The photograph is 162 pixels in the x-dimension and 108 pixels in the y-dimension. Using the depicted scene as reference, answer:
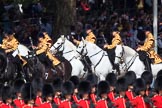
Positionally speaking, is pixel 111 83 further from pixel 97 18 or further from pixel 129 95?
pixel 97 18

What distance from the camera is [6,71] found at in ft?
80.6

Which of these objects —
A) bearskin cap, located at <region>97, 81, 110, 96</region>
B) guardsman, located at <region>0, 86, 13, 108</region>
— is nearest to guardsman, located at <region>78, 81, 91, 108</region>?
bearskin cap, located at <region>97, 81, 110, 96</region>

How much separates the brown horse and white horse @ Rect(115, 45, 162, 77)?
1.27 m

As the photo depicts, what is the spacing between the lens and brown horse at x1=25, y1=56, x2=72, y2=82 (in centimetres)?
2445

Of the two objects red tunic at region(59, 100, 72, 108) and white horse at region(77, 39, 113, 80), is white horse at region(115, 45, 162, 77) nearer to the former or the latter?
white horse at region(77, 39, 113, 80)

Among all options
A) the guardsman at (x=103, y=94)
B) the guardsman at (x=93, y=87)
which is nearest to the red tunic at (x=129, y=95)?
the guardsman at (x=103, y=94)

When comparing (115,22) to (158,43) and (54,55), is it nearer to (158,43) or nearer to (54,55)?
(158,43)

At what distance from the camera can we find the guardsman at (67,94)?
19.3 metres

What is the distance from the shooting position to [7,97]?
66.5 feet

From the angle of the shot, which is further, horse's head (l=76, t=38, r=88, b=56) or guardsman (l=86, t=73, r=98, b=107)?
horse's head (l=76, t=38, r=88, b=56)

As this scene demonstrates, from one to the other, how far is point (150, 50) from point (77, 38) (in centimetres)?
344

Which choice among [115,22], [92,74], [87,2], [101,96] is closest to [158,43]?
[115,22]

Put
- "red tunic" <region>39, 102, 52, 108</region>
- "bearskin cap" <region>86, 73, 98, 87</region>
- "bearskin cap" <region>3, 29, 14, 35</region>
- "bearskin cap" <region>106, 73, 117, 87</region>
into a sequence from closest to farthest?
"red tunic" <region>39, 102, 52, 108</region>
"bearskin cap" <region>106, 73, 117, 87</region>
"bearskin cap" <region>86, 73, 98, 87</region>
"bearskin cap" <region>3, 29, 14, 35</region>

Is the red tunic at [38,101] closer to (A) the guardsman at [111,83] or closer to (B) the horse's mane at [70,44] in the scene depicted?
(A) the guardsman at [111,83]
